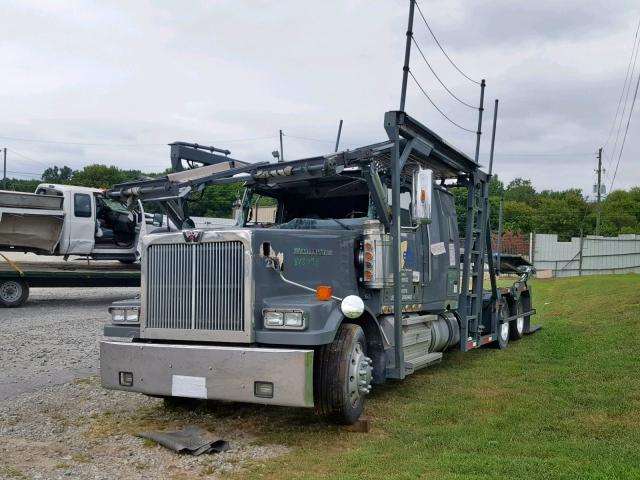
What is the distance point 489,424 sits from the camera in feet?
19.4

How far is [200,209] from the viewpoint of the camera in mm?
7883

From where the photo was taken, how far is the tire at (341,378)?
217 inches

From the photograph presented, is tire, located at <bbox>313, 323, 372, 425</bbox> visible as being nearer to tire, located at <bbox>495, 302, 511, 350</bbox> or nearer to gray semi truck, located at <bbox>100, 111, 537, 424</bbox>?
gray semi truck, located at <bbox>100, 111, 537, 424</bbox>

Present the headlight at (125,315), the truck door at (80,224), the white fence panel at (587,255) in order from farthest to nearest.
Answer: the white fence panel at (587,255) → the truck door at (80,224) → the headlight at (125,315)

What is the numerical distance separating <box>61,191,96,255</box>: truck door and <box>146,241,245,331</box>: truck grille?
11072 millimetres

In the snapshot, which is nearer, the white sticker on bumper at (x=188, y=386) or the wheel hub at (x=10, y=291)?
the white sticker on bumper at (x=188, y=386)

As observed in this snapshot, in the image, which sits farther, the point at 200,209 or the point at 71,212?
the point at 71,212

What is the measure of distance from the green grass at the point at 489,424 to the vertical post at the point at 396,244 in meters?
0.61

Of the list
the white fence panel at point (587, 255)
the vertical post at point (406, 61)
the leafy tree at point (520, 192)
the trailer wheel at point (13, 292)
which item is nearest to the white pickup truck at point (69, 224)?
the trailer wheel at point (13, 292)

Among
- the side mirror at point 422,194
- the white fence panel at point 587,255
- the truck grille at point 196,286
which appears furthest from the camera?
the white fence panel at point 587,255

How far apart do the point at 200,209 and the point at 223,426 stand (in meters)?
2.77

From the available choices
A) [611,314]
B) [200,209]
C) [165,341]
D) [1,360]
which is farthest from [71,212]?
[611,314]

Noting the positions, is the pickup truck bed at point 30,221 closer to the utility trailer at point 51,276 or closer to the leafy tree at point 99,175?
the utility trailer at point 51,276

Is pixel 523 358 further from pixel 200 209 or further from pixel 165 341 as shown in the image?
pixel 165 341
